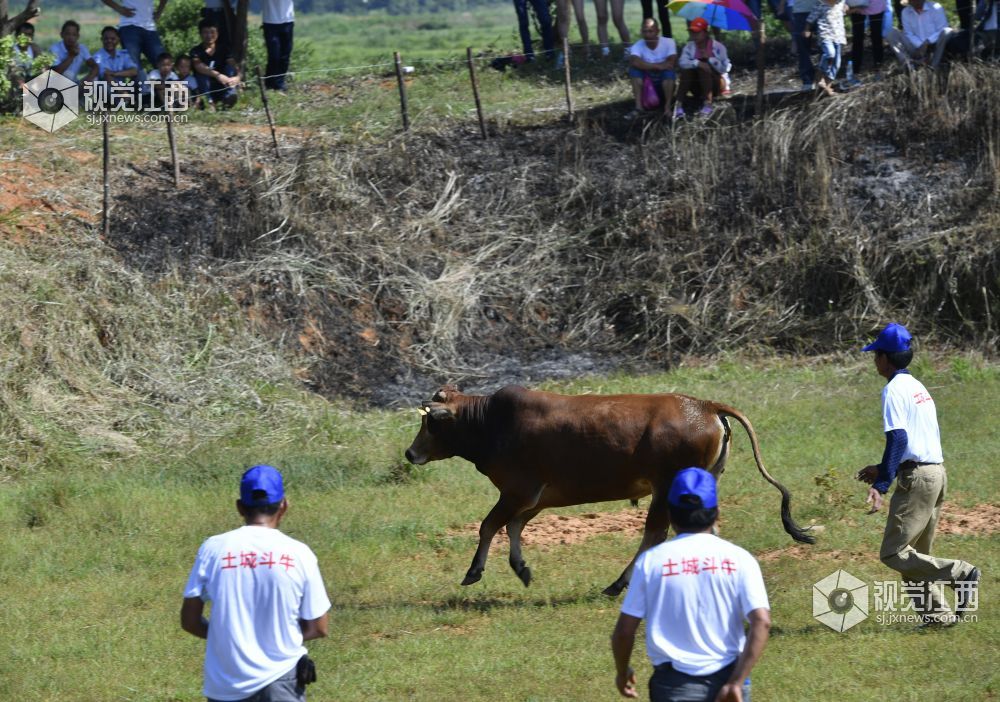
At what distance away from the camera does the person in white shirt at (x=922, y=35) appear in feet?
65.0

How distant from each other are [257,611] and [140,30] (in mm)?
16490

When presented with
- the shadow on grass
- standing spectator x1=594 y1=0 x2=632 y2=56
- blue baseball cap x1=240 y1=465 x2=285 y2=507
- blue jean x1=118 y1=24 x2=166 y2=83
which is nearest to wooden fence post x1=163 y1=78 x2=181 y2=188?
blue jean x1=118 y1=24 x2=166 y2=83

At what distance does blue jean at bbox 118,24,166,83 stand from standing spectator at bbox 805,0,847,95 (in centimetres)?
957

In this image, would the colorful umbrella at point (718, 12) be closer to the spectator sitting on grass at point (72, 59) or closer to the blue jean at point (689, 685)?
the spectator sitting on grass at point (72, 59)

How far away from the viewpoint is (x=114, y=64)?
20281 millimetres

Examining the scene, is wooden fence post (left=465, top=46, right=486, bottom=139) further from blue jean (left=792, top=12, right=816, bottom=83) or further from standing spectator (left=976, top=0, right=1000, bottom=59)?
standing spectator (left=976, top=0, right=1000, bottom=59)

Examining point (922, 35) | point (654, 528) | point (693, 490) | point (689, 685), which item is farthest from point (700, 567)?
point (922, 35)

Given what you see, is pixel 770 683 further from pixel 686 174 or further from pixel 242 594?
pixel 686 174

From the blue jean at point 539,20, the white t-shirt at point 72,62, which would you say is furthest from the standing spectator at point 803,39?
the white t-shirt at point 72,62

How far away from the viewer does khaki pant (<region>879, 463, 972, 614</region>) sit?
872 cm

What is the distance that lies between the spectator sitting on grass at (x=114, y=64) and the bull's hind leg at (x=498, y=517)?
40.0 feet

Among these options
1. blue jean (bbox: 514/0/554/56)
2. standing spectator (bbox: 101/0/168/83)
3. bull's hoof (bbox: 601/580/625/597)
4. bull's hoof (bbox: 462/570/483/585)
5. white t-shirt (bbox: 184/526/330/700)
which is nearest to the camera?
white t-shirt (bbox: 184/526/330/700)

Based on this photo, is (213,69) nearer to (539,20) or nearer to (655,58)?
(539,20)

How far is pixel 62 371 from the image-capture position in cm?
1591
